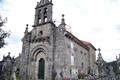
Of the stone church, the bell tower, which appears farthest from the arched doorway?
the bell tower

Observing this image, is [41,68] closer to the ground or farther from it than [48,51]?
closer to the ground

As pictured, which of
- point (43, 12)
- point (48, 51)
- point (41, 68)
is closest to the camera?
point (48, 51)

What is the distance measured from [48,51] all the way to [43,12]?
22.5 feet

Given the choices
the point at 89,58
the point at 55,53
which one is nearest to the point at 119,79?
the point at 55,53

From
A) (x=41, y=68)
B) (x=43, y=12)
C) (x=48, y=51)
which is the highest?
(x=43, y=12)

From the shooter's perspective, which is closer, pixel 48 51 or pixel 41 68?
pixel 48 51

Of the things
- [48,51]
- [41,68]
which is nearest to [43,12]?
[48,51]

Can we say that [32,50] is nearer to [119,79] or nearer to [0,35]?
[119,79]

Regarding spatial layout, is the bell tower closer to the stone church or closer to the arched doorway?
the stone church

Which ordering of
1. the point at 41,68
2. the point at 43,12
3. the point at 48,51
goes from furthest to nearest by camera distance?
1. the point at 43,12
2. the point at 41,68
3. the point at 48,51

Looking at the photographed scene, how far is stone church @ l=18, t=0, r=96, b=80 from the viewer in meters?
27.1

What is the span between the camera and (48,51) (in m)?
28.3

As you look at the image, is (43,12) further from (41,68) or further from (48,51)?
(41,68)

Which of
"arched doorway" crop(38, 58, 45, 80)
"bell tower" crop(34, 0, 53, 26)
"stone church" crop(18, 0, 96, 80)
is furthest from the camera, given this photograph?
"bell tower" crop(34, 0, 53, 26)
